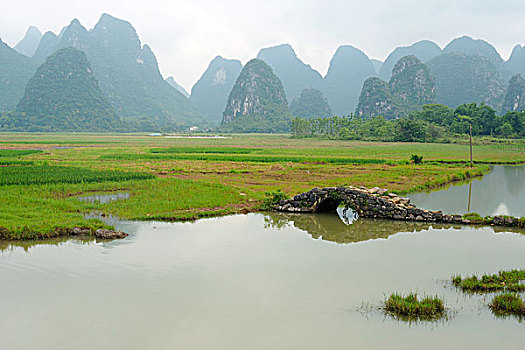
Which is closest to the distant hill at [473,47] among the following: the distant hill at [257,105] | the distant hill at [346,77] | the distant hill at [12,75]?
the distant hill at [346,77]

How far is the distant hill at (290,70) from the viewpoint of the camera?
563 feet

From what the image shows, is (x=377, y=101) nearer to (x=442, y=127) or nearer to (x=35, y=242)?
(x=442, y=127)

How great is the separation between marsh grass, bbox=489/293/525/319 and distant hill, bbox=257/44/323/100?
546 ft

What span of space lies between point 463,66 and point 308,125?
216 ft

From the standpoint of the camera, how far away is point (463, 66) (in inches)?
4560

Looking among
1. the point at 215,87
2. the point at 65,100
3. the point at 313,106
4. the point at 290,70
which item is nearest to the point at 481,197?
the point at 65,100

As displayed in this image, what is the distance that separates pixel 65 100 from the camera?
96875mm

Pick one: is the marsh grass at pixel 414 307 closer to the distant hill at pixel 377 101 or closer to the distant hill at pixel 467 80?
the distant hill at pixel 377 101

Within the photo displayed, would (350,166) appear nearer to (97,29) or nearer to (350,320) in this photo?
(350,320)

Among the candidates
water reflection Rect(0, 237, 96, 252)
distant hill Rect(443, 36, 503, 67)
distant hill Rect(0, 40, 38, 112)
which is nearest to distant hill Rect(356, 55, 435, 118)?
distant hill Rect(443, 36, 503, 67)

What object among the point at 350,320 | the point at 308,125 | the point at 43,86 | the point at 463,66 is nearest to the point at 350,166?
the point at 350,320

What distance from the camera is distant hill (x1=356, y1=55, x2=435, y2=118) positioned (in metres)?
99.0

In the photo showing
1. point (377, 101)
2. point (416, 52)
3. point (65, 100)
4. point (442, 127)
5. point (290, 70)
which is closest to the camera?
point (442, 127)

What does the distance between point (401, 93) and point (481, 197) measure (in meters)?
95.3
